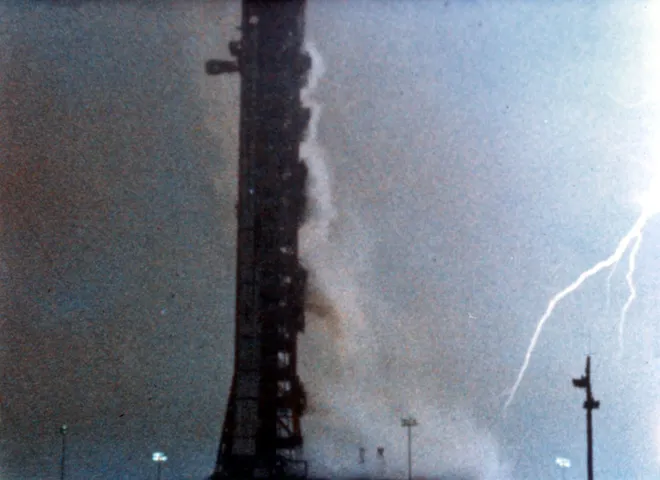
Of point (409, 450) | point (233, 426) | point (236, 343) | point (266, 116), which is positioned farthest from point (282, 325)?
point (409, 450)

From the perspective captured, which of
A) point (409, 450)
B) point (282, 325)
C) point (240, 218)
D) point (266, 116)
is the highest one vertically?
point (266, 116)

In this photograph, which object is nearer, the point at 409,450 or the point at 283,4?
the point at 283,4

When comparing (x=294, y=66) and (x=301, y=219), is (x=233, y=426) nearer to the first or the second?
(x=301, y=219)

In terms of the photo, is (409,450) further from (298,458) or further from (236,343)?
(236,343)

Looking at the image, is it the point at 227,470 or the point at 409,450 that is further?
the point at 409,450

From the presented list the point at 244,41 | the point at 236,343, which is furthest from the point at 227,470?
the point at 244,41

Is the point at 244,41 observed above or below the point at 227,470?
above
